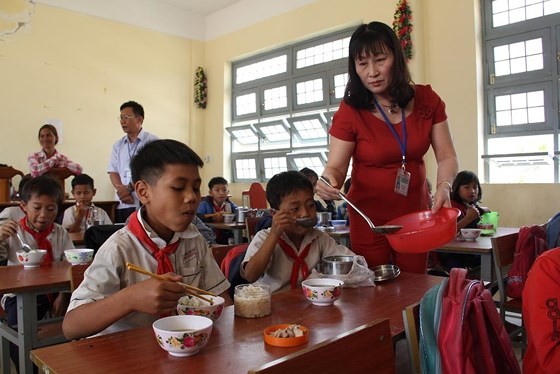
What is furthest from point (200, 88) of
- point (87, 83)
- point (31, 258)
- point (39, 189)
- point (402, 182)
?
point (402, 182)

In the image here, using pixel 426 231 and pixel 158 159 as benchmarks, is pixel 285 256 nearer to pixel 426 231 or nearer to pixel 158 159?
pixel 426 231

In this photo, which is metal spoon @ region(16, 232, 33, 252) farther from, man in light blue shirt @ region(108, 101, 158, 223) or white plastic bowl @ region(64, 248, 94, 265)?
man in light blue shirt @ region(108, 101, 158, 223)

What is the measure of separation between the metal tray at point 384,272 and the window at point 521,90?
148 inches

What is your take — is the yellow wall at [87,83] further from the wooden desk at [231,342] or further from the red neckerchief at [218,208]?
the wooden desk at [231,342]

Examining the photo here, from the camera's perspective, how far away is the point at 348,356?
77 cm

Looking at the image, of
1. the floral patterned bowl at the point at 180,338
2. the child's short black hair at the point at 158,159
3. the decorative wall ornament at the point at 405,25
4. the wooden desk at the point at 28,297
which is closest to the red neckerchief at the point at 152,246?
the child's short black hair at the point at 158,159

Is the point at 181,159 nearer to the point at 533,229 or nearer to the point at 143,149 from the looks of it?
the point at 143,149

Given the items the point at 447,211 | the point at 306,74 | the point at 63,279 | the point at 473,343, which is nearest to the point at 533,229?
the point at 447,211

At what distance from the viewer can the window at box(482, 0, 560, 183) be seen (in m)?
4.68

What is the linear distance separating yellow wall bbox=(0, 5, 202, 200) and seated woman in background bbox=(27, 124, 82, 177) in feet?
3.05

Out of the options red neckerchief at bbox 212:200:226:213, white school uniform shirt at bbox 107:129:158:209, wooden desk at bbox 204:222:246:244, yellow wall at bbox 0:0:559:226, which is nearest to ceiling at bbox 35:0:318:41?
yellow wall at bbox 0:0:559:226

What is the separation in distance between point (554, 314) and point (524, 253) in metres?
1.47

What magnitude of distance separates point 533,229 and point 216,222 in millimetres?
3274

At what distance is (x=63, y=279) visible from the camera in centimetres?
190
